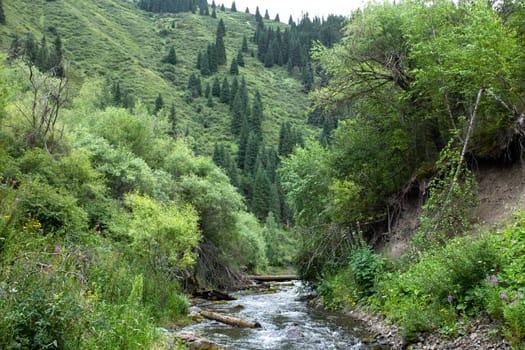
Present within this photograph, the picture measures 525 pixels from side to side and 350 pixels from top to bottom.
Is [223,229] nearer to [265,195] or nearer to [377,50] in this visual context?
[377,50]

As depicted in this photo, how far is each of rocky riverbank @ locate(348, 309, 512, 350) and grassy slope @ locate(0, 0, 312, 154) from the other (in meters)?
92.8

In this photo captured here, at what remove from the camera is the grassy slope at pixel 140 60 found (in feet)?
369

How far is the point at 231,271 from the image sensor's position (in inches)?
1286

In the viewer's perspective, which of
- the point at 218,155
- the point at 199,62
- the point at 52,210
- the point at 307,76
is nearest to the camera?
the point at 52,210

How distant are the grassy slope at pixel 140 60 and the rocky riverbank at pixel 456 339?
304 feet

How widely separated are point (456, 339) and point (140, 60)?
14261 centimetres

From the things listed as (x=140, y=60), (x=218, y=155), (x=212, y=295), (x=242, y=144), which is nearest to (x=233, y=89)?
(x=140, y=60)

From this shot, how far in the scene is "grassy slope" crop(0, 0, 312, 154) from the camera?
112375 mm

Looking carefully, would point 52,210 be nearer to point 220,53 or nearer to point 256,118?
point 256,118

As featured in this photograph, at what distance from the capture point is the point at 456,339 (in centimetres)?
911

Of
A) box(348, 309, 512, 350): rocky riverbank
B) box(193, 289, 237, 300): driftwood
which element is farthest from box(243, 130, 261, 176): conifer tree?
box(348, 309, 512, 350): rocky riverbank

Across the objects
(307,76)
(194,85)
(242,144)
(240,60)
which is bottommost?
(242,144)

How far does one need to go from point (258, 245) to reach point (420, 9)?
104 ft

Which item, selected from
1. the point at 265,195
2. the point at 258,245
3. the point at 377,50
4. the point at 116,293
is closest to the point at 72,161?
the point at 116,293
